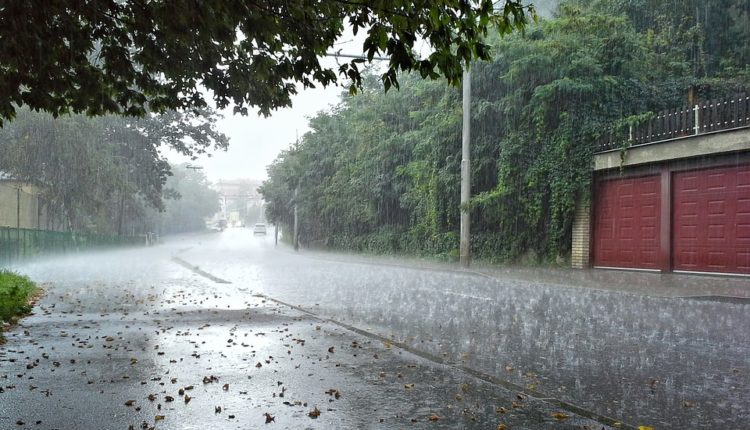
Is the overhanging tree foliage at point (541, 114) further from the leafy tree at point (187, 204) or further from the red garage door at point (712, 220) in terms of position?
the leafy tree at point (187, 204)

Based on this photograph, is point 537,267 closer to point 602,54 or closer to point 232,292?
point 602,54

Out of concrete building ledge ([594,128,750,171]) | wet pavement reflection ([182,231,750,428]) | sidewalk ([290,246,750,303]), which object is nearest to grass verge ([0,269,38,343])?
wet pavement reflection ([182,231,750,428])

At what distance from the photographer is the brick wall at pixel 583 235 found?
20.5 metres

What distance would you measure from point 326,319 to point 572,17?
1564cm

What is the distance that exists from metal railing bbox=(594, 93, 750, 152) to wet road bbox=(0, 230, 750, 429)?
19.1 ft

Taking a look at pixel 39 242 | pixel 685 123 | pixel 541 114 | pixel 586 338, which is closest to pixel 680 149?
pixel 685 123

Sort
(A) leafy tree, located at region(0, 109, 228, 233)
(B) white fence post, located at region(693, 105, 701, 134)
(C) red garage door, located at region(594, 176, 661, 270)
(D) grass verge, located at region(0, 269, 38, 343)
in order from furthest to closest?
(A) leafy tree, located at region(0, 109, 228, 233) < (C) red garage door, located at region(594, 176, 661, 270) < (B) white fence post, located at region(693, 105, 701, 134) < (D) grass verge, located at region(0, 269, 38, 343)

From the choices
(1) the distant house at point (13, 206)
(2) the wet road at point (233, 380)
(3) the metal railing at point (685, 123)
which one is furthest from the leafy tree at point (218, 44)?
(1) the distant house at point (13, 206)

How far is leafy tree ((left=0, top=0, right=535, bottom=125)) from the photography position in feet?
16.7

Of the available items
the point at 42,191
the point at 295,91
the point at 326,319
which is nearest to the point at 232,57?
the point at 295,91

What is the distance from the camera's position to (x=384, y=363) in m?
6.65

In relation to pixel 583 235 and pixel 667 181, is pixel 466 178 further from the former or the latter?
pixel 667 181

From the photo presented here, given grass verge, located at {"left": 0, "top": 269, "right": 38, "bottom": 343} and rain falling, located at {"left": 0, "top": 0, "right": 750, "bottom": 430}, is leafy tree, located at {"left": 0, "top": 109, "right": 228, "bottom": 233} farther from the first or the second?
grass verge, located at {"left": 0, "top": 269, "right": 38, "bottom": 343}

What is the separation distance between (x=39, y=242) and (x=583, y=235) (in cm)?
2431
